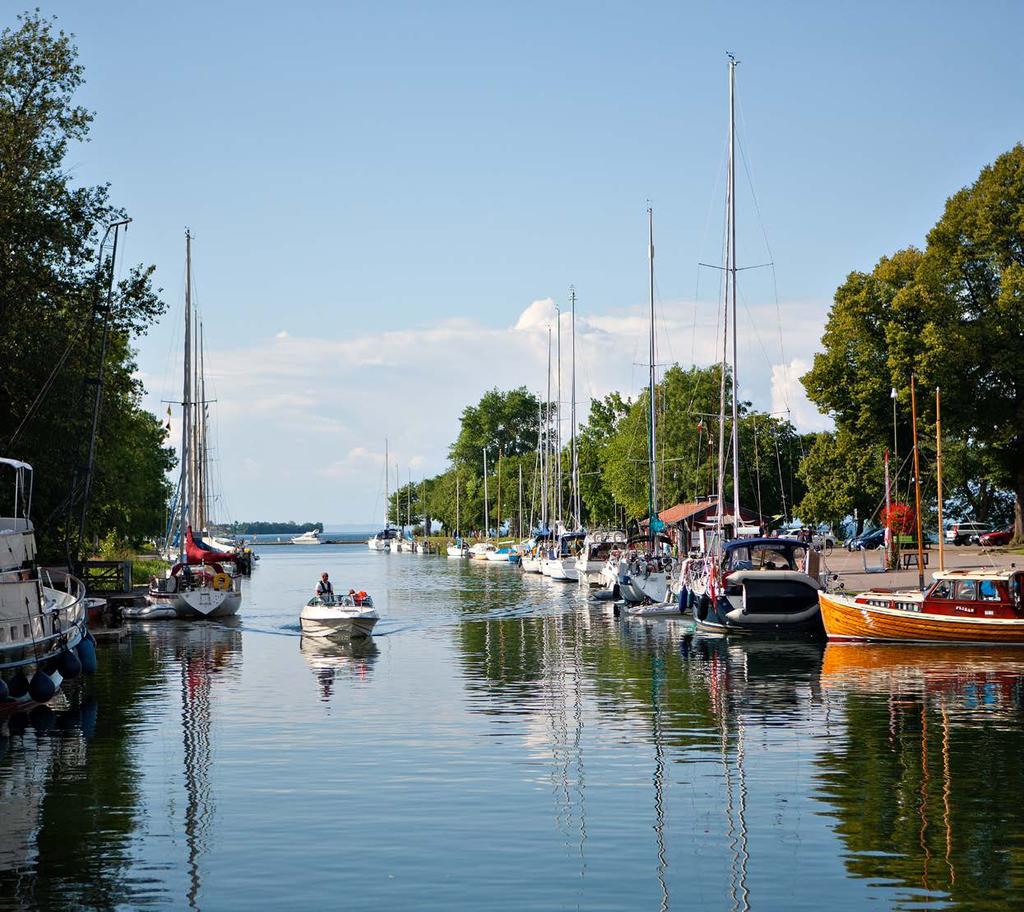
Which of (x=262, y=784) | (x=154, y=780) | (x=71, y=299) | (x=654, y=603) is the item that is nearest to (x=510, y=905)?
(x=262, y=784)

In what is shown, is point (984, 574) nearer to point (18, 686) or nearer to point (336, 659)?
point (336, 659)

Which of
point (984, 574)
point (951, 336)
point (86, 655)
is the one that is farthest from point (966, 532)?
point (86, 655)

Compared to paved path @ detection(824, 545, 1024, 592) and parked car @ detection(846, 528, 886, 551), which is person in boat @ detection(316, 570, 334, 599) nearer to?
paved path @ detection(824, 545, 1024, 592)

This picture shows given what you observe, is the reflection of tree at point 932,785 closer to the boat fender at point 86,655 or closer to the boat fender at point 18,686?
the boat fender at point 18,686

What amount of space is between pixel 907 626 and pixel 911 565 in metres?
30.1

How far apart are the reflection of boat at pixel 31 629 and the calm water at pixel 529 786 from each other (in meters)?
0.84

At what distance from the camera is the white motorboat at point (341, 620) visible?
47906 millimetres

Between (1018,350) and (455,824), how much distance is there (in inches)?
2424

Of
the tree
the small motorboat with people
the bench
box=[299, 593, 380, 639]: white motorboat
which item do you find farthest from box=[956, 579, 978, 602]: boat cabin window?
the tree

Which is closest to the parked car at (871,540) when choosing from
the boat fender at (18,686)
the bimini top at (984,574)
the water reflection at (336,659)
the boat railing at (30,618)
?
the water reflection at (336,659)

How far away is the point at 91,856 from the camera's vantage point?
688 inches

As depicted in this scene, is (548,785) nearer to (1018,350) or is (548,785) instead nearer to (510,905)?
(510,905)

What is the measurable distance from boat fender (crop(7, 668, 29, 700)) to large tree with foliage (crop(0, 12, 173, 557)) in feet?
60.8

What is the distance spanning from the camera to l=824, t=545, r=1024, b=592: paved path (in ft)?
192
